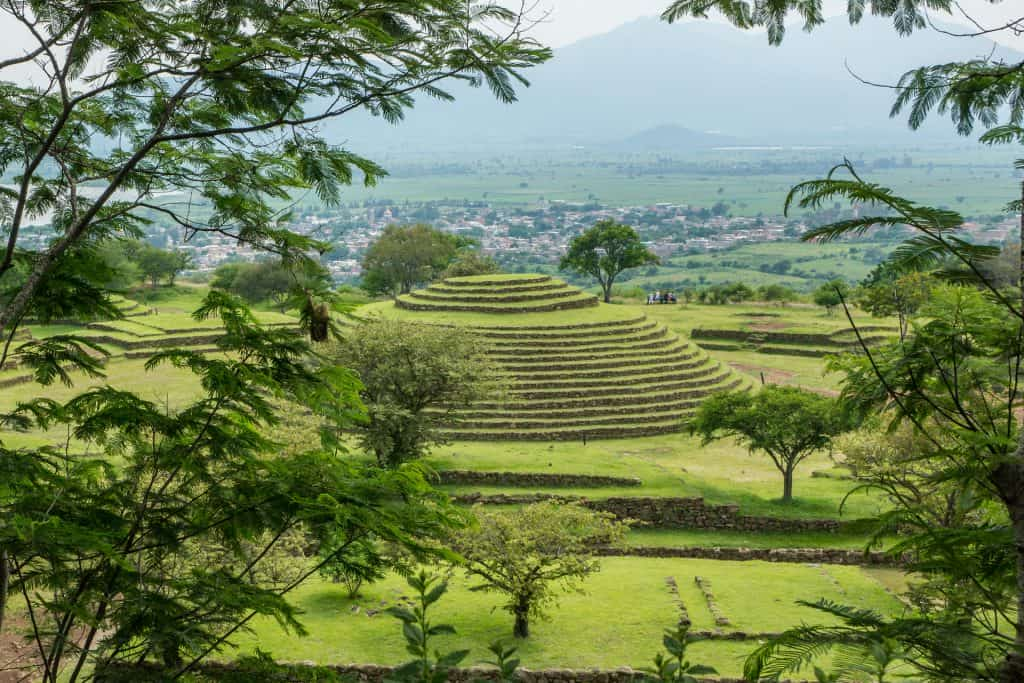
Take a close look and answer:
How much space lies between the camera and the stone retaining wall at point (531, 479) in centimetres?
2312

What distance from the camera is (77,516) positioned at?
5.63m

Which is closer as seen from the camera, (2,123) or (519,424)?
(2,123)

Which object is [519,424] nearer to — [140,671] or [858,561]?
[858,561]

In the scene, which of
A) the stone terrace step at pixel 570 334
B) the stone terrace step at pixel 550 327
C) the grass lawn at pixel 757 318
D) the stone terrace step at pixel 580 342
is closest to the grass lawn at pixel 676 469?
the stone terrace step at pixel 580 342

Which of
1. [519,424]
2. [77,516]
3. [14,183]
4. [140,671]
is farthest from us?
[519,424]

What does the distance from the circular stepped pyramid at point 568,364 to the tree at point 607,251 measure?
2462 cm

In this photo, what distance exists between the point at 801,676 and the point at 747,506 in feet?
32.9

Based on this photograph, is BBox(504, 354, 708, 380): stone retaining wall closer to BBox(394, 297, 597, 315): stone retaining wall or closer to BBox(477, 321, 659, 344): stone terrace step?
BBox(477, 321, 659, 344): stone terrace step

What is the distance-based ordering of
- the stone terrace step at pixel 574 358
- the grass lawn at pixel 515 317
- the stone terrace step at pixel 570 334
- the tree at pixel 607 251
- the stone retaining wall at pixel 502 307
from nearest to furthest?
the stone terrace step at pixel 574 358 → the stone terrace step at pixel 570 334 → the grass lawn at pixel 515 317 → the stone retaining wall at pixel 502 307 → the tree at pixel 607 251

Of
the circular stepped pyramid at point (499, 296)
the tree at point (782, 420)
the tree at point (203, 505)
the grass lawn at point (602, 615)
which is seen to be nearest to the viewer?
the tree at point (203, 505)

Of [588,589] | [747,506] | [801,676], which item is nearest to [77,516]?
[801,676]

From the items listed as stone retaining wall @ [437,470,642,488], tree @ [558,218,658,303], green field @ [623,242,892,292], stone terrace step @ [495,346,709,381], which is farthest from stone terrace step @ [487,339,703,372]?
green field @ [623,242,892,292]

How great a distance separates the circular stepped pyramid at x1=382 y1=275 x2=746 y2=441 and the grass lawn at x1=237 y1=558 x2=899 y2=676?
431 inches

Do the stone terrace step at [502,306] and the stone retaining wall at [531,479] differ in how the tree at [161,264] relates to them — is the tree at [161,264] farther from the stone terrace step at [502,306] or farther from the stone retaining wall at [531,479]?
the stone retaining wall at [531,479]
